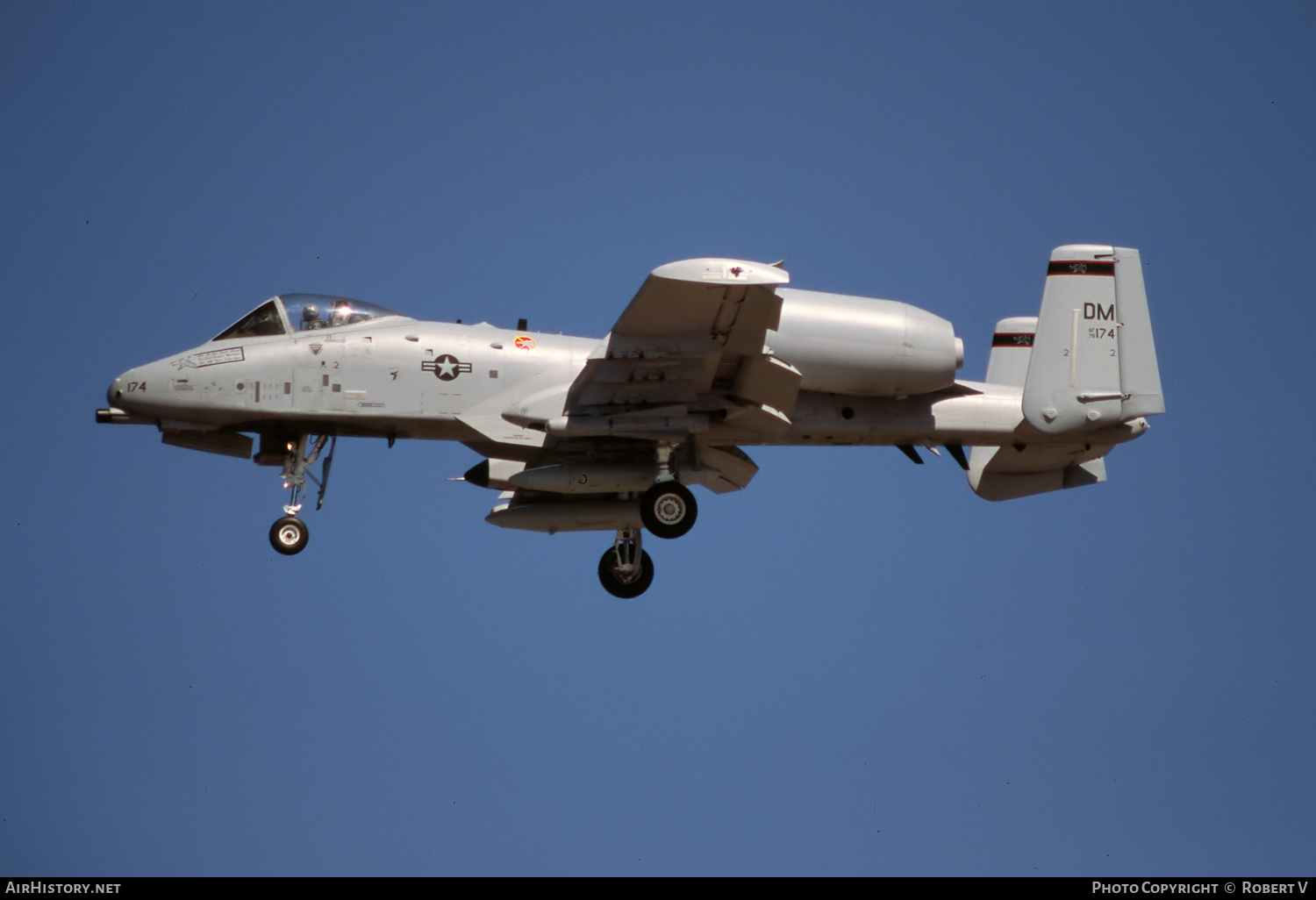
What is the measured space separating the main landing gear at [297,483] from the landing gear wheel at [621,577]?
13.4 feet

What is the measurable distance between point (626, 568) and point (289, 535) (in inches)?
184

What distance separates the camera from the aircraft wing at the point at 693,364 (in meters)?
17.5

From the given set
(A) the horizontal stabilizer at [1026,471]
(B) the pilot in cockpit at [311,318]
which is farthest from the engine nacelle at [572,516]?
(A) the horizontal stabilizer at [1026,471]

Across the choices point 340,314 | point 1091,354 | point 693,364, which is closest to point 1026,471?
point 1091,354

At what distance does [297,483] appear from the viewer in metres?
20.4

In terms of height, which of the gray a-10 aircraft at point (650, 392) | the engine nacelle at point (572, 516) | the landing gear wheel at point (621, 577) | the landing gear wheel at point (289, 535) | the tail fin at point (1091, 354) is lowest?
the landing gear wheel at point (289, 535)

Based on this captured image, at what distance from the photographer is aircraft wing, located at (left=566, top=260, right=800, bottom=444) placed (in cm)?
1755

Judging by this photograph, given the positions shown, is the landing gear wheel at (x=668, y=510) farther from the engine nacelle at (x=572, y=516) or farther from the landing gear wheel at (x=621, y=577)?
the landing gear wheel at (x=621, y=577)

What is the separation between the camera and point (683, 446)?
20281mm

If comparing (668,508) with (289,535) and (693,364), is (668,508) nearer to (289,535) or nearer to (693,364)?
(693,364)

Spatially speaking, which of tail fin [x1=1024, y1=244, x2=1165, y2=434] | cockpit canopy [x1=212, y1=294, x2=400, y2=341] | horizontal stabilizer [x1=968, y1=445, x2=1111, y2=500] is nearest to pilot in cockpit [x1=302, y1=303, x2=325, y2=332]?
cockpit canopy [x1=212, y1=294, x2=400, y2=341]
